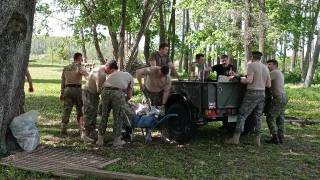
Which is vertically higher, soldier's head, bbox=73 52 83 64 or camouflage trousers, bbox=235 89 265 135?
soldier's head, bbox=73 52 83 64

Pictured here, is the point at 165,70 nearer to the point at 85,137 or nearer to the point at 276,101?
the point at 85,137

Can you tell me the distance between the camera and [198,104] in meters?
10.7

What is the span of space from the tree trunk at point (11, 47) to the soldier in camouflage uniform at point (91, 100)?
1598 mm

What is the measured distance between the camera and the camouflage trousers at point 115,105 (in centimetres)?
1033

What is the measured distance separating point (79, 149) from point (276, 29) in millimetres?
25690

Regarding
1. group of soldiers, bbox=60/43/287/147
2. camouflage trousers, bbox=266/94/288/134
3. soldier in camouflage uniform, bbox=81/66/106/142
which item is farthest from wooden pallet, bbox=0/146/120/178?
camouflage trousers, bbox=266/94/288/134

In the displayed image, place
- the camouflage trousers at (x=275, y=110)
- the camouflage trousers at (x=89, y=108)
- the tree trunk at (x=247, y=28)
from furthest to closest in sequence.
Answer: the tree trunk at (x=247, y=28) → the camouflage trousers at (x=275, y=110) → the camouflage trousers at (x=89, y=108)

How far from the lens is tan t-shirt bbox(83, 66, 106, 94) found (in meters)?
10.7

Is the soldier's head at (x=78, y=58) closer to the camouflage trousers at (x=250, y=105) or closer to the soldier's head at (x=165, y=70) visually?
the soldier's head at (x=165, y=70)

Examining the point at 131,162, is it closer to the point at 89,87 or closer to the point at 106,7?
the point at 89,87

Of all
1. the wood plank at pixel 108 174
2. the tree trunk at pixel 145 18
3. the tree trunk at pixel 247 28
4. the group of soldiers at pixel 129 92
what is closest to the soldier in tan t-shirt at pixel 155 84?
the group of soldiers at pixel 129 92

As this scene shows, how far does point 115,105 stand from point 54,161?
191cm

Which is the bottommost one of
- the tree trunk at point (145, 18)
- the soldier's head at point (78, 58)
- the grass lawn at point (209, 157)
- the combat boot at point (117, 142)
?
the grass lawn at point (209, 157)

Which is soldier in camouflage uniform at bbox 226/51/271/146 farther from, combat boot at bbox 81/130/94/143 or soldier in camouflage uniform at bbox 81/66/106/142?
combat boot at bbox 81/130/94/143
